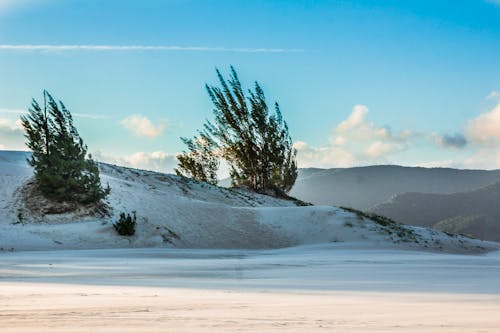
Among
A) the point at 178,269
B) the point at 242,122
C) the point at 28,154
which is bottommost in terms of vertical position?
the point at 178,269

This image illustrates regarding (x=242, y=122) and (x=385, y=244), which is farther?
(x=242, y=122)

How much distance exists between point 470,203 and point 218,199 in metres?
72.5

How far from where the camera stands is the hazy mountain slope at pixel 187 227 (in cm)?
1816

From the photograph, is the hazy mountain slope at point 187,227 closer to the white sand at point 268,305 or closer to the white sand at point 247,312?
the white sand at point 268,305

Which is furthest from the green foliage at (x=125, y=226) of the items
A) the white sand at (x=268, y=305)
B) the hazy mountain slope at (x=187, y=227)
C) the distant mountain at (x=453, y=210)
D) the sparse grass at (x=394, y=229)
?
the distant mountain at (x=453, y=210)

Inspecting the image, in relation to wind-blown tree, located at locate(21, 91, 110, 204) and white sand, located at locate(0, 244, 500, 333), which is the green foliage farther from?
white sand, located at locate(0, 244, 500, 333)

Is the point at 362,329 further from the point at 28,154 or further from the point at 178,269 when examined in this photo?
the point at 28,154

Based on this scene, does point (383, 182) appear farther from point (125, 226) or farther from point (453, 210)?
point (125, 226)

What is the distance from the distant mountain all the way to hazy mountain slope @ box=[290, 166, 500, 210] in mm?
32197

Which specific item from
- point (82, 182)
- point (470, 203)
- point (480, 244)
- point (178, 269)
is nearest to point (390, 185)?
point (470, 203)

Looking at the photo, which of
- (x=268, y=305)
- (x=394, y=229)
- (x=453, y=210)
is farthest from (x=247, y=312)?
(x=453, y=210)

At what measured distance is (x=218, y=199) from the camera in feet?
95.1

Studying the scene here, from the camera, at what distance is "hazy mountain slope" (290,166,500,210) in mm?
131625

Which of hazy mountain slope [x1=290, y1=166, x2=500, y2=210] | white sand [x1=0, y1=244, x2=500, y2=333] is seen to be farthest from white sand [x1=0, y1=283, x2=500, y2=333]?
hazy mountain slope [x1=290, y1=166, x2=500, y2=210]
